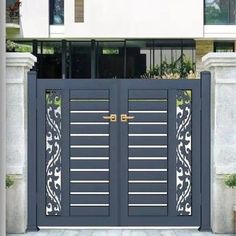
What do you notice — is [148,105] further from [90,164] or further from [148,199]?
[148,199]

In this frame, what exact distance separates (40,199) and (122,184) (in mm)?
1045

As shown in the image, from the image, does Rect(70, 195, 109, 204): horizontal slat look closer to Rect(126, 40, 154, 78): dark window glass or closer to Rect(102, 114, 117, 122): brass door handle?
Rect(102, 114, 117, 122): brass door handle

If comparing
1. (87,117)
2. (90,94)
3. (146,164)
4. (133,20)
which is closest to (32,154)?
(87,117)

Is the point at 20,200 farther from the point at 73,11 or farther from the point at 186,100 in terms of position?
the point at 73,11

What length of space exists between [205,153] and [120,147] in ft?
3.50

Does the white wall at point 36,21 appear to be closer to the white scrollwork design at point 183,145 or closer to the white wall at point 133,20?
the white wall at point 133,20

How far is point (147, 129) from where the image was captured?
6.69 meters

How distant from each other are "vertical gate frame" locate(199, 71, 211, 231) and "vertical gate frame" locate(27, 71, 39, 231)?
82.1 inches

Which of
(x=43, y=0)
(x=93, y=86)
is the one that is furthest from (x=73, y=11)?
(x=93, y=86)

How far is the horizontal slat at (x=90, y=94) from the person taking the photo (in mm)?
6672

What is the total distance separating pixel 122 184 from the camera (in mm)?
6668

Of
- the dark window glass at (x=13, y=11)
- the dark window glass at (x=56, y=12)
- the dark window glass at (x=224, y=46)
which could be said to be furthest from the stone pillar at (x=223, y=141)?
the dark window glass at (x=224, y=46)

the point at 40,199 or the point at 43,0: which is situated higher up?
the point at 43,0

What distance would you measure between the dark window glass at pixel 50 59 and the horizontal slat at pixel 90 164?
17.6 metres
